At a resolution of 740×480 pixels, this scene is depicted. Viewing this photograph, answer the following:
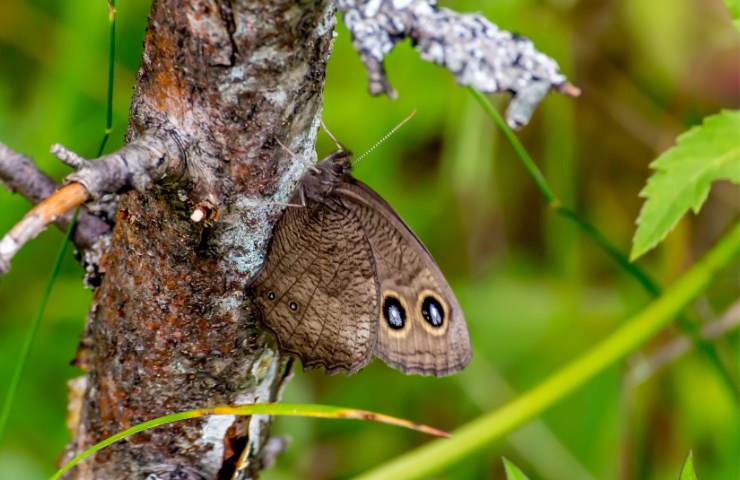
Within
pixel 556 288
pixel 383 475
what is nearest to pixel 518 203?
pixel 556 288

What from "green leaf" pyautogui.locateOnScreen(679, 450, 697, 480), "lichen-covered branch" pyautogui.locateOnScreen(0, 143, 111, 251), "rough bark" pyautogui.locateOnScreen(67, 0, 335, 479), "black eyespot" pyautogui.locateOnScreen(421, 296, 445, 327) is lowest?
"green leaf" pyautogui.locateOnScreen(679, 450, 697, 480)

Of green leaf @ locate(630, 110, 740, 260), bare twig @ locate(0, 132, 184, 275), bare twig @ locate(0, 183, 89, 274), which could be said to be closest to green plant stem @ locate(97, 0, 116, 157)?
bare twig @ locate(0, 132, 184, 275)

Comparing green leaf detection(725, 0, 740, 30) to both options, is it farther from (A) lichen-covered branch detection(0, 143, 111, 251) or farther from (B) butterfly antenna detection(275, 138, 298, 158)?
(A) lichen-covered branch detection(0, 143, 111, 251)

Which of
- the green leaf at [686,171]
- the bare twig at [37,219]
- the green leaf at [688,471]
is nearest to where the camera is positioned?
the bare twig at [37,219]

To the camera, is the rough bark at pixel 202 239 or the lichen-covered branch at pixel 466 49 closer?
the lichen-covered branch at pixel 466 49

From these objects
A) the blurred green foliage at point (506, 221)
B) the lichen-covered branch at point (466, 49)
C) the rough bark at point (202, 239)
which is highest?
the blurred green foliage at point (506, 221)

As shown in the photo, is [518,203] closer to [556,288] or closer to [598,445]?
[556,288]

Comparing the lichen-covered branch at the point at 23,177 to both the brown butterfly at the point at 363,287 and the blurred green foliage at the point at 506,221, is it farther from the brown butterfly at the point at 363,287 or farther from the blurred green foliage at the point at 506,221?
the blurred green foliage at the point at 506,221

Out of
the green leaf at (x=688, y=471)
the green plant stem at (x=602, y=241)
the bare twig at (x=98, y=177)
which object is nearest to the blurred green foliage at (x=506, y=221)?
the green plant stem at (x=602, y=241)
